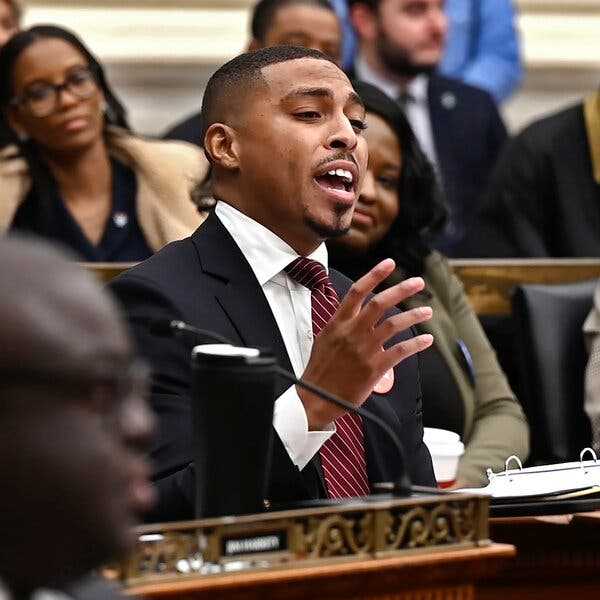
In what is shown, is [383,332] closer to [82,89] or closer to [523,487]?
[523,487]

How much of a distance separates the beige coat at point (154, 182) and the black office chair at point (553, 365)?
87cm

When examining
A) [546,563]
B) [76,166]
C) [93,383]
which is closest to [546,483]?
[546,563]

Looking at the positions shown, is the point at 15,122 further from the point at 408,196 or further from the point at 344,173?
the point at 344,173

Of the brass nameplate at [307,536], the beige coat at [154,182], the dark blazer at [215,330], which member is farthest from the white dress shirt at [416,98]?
the brass nameplate at [307,536]

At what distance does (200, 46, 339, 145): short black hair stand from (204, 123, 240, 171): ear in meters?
0.02

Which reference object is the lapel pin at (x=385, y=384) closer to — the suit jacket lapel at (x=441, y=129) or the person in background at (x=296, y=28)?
the person in background at (x=296, y=28)

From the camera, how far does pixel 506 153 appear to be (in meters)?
5.02

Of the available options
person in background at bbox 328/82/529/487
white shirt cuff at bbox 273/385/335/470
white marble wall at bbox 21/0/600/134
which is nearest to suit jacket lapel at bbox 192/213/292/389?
white shirt cuff at bbox 273/385/335/470

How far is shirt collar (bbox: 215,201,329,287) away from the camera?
2.76 metres

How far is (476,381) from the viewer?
3922mm

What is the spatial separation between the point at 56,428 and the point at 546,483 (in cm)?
164

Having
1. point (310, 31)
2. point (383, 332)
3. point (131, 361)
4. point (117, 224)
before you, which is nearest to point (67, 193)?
point (117, 224)

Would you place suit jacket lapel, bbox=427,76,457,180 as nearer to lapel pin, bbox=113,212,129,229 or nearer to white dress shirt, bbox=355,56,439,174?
white dress shirt, bbox=355,56,439,174

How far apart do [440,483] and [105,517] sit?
2045 millimetres
